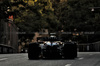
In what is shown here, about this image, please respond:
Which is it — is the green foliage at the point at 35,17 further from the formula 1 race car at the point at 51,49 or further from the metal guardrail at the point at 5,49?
the formula 1 race car at the point at 51,49

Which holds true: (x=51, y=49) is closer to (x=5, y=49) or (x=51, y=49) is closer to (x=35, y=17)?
(x=5, y=49)

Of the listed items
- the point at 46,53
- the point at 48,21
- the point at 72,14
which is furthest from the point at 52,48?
the point at 72,14

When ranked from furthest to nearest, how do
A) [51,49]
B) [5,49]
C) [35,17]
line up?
1. [35,17]
2. [5,49]
3. [51,49]

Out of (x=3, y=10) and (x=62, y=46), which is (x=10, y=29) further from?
(x=62, y=46)

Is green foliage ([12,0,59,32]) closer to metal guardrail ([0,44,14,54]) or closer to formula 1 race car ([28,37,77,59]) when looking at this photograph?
metal guardrail ([0,44,14,54])

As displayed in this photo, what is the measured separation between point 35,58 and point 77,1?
43.1 meters

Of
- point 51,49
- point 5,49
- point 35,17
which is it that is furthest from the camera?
point 35,17

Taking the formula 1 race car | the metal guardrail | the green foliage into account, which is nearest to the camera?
the formula 1 race car

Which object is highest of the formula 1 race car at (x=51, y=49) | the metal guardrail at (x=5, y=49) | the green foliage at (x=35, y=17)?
the green foliage at (x=35, y=17)

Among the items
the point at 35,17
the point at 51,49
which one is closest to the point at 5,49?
the point at 35,17

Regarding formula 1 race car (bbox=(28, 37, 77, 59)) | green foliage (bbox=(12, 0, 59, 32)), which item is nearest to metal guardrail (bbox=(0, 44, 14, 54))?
green foliage (bbox=(12, 0, 59, 32))

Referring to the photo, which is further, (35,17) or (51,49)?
(35,17)

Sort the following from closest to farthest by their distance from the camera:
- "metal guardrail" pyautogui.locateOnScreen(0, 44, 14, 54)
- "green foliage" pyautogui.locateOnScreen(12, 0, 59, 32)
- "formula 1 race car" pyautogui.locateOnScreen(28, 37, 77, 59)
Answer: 1. "formula 1 race car" pyautogui.locateOnScreen(28, 37, 77, 59)
2. "green foliage" pyautogui.locateOnScreen(12, 0, 59, 32)
3. "metal guardrail" pyautogui.locateOnScreen(0, 44, 14, 54)

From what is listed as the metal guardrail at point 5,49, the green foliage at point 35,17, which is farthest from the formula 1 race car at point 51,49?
the metal guardrail at point 5,49
